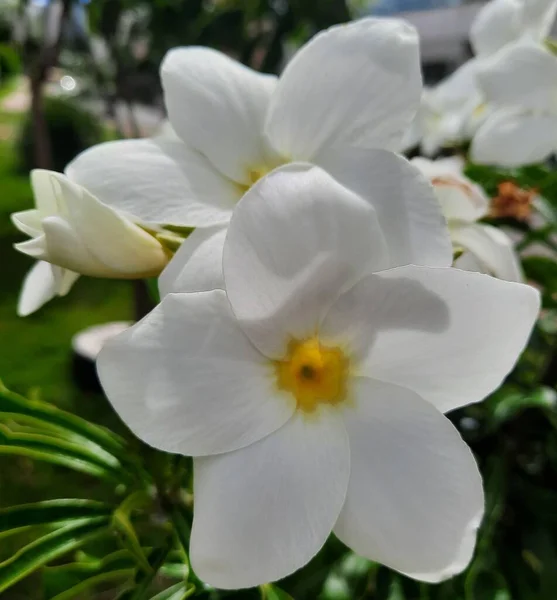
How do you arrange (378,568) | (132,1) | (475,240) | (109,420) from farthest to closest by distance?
(109,420), (132,1), (378,568), (475,240)

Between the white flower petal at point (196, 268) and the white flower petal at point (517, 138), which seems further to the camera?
the white flower petal at point (517, 138)

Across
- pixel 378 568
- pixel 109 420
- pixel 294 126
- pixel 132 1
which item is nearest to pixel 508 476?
pixel 378 568

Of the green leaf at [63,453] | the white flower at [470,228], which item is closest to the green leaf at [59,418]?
the green leaf at [63,453]

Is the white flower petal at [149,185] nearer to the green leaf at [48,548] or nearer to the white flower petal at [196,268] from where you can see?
the white flower petal at [196,268]

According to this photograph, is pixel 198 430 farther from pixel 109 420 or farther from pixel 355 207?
pixel 109 420

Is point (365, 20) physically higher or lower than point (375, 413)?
higher

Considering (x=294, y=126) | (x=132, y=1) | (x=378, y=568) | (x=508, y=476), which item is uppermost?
(x=294, y=126)

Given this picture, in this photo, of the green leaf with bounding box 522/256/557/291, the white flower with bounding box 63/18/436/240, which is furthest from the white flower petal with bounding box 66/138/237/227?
the green leaf with bounding box 522/256/557/291
